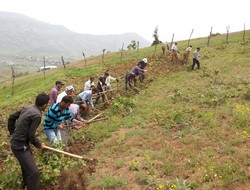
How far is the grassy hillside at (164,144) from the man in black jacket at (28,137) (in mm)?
470

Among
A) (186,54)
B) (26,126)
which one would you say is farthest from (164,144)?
(186,54)

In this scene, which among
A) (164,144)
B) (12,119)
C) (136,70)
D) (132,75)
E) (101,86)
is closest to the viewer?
(12,119)

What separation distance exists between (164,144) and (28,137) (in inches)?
171

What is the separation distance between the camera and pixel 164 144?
8172 millimetres

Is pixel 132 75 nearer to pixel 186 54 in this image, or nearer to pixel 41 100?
pixel 186 54

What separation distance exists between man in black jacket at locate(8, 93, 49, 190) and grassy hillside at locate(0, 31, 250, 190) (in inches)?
18.5

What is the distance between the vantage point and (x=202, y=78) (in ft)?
51.9

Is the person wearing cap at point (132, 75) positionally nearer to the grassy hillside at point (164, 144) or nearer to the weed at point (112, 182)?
the grassy hillside at point (164, 144)

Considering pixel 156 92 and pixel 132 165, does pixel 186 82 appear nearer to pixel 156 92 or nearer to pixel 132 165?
pixel 156 92

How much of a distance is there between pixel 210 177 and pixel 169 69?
44.7ft

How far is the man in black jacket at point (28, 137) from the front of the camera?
16.3 ft

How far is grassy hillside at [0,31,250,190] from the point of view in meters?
6.01

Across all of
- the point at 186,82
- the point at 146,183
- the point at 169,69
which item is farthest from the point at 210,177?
the point at 169,69

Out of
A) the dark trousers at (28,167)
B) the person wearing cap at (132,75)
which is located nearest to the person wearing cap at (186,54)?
the person wearing cap at (132,75)
